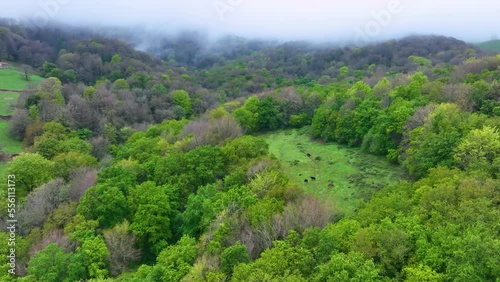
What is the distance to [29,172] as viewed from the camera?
44.1 metres

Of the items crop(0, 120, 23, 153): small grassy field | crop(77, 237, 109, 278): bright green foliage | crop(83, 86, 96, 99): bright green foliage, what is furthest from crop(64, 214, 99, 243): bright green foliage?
crop(83, 86, 96, 99): bright green foliage

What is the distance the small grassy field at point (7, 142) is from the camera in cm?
6022

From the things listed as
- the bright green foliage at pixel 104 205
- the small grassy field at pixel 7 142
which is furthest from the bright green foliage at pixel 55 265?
the small grassy field at pixel 7 142

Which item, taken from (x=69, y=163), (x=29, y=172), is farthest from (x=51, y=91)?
(x=29, y=172)

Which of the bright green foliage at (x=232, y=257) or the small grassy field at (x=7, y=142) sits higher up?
the bright green foliage at (x=232, y=257)

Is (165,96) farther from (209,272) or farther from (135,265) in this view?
(209,272)

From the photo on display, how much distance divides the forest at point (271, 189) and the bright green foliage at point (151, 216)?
5.8 inches

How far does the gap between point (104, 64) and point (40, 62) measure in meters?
19.2

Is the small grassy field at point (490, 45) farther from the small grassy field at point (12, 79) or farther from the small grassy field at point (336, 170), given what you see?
the small grassy field at point (12, 79)

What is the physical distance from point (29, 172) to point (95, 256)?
721 inches

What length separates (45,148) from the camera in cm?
5406

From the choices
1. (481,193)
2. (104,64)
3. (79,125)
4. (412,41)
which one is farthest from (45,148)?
(412,41)

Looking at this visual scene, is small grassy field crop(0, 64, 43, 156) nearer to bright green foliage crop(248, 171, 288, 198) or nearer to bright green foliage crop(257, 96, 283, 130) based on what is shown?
bright green foliage crop(257, 96, 283, 130)

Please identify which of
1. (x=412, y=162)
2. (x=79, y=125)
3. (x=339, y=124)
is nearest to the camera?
(x=412, y=162)
